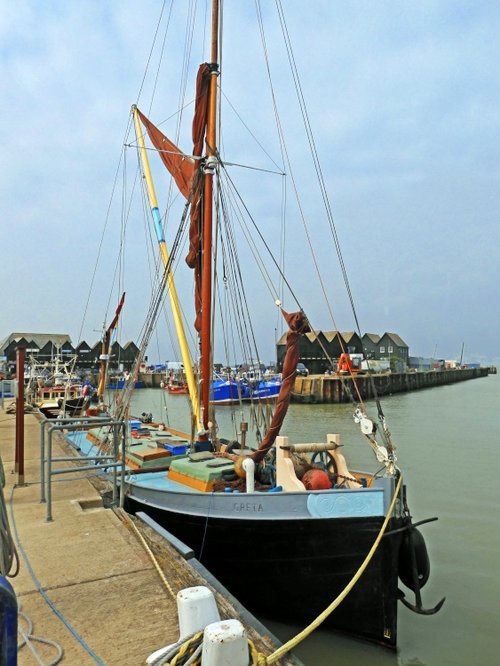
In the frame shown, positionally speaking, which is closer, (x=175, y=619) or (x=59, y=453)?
(x=175, y=619)

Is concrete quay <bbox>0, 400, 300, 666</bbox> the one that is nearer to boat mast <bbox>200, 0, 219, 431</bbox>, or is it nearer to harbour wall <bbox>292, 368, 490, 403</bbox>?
boat mast <bbox>200, 0, 219, 431</bbox>

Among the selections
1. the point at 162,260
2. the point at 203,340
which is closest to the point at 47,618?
the point at 203,340

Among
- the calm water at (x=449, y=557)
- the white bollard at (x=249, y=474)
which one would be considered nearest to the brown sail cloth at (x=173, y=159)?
the white bollard at (x=249, y=474)

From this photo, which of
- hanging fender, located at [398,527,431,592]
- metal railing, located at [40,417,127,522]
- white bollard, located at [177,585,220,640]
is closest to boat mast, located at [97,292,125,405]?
metal railing, located at [40,417,127,522]

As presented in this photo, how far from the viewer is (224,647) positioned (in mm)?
2975

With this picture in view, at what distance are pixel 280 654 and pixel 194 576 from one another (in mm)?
1637

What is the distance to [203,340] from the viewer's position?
11070mm

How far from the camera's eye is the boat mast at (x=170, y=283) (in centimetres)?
1183

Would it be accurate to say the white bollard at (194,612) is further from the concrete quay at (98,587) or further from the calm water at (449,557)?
the calm water at (449,557)

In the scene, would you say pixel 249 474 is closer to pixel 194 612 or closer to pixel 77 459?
pixel 77 459

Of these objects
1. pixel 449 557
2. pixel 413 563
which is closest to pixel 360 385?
pixel 449 557

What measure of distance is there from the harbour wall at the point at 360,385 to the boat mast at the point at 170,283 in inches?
746

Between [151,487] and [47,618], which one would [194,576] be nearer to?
[47,618]

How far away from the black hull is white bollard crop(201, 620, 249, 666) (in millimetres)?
3436
